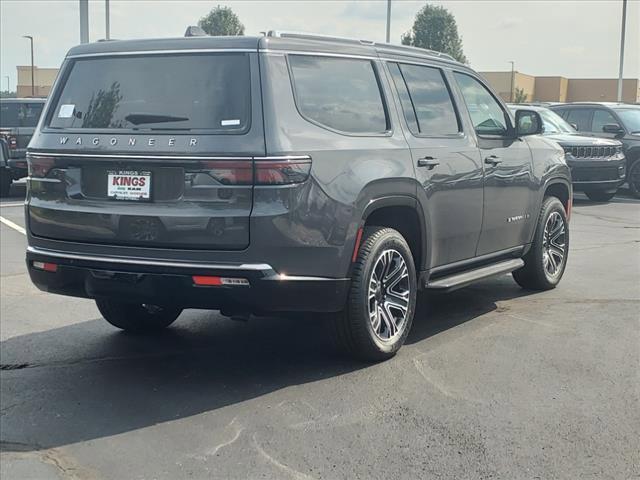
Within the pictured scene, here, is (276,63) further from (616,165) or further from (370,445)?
(616,165)

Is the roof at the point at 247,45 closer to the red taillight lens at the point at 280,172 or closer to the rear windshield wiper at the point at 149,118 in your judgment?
the rear windshield wiper at the point at 149,118

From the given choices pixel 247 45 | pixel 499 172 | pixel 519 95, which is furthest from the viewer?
pixel 519 95

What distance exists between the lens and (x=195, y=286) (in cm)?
459

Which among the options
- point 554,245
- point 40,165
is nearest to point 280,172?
point 40,165

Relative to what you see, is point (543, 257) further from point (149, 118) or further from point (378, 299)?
point (149, 118)

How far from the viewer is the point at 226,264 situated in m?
4.54

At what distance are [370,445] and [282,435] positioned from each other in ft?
1.46

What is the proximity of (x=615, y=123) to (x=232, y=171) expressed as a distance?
13.8m

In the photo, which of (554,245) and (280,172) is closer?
(280,172)

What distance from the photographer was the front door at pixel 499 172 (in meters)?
6.41

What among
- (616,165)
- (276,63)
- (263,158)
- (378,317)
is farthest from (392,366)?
(616,165)

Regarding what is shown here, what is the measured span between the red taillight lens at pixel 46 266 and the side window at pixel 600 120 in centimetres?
1393

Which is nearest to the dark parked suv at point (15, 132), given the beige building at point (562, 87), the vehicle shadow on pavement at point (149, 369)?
the vehicle shadow on pavement at point (149, 369)

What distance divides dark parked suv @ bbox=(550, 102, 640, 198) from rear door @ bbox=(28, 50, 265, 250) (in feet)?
42.3
